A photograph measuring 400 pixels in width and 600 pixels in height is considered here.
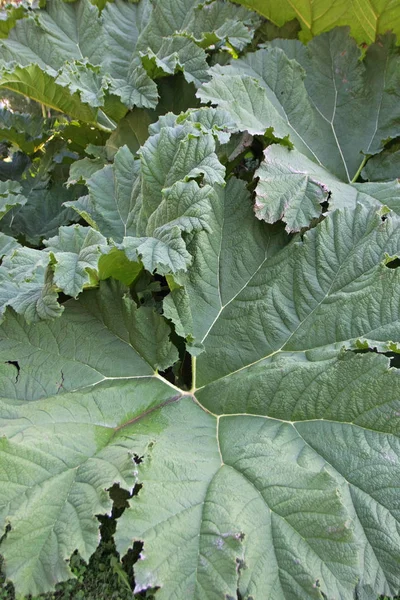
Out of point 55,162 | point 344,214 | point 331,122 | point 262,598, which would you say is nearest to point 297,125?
point 331,122

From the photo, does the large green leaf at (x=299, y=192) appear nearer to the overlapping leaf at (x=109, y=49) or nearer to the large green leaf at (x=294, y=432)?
the large green leaf at (x=294, y=432)

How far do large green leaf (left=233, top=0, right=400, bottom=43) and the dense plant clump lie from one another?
1 cm

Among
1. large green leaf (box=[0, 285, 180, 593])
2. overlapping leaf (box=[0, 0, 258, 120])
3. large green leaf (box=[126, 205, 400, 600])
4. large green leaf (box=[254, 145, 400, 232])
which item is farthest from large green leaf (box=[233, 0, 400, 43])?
large green leaf (box=[0, 285, 180, 593])

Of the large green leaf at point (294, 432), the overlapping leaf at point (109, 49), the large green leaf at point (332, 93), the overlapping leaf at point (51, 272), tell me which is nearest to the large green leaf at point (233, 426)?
the large green leaf at point (294, 432)

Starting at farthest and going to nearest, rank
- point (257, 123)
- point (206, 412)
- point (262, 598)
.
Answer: point (257, 123)
point (206, 412)
point (262, 598)

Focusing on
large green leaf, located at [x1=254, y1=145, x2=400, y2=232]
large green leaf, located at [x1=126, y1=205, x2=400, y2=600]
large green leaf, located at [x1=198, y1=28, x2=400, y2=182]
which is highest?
large green leaf, located at [x1=198, y1=28, x2=400, y2=182]

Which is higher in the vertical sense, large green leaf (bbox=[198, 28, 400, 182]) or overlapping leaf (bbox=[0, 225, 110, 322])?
large green leaf (bbox=[198, 28, 400, 182])

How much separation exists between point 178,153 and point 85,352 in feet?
2.32

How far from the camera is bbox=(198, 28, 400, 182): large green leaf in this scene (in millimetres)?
2342

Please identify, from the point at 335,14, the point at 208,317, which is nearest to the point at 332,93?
the point at 335,14

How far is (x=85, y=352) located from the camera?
6.09 feet

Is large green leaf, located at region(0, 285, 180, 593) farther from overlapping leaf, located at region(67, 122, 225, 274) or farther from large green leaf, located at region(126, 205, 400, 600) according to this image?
overlapping leaf, located at region(67, 122, 225, 274)

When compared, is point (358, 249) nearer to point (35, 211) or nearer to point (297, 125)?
point (297, 125)

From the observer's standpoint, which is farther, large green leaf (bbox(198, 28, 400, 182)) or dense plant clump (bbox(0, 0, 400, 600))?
large green leaf (bbox(198, 28, 400, 182))
